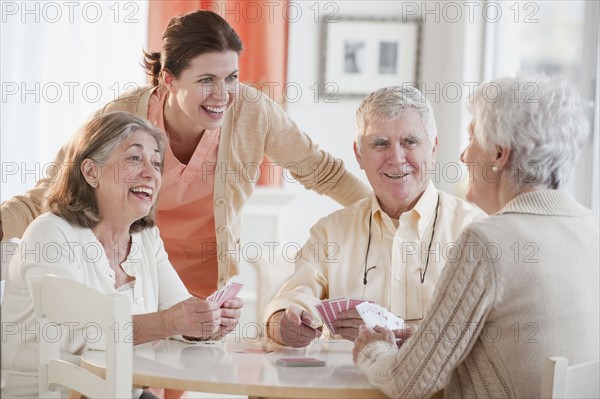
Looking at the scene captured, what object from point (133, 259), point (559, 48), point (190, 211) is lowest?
point (133, 259)

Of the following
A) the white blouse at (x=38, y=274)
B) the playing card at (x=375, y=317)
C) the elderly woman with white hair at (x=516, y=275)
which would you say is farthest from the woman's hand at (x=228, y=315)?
the elderly woman with white hair at (x=516, y=275)

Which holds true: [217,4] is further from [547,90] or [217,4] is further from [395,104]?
[547,90]

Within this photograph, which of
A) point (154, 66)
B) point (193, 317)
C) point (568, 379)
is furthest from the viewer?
point (154, 66)

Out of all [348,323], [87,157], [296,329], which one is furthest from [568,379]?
[87,157]

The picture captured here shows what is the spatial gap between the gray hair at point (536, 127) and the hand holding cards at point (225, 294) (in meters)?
0.81

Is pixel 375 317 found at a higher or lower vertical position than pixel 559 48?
lower

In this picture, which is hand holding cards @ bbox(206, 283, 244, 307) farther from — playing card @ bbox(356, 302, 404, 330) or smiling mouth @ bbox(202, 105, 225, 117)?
smiling mouth @ bbox(202, 105, 225, 117)

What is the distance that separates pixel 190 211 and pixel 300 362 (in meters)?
1.12

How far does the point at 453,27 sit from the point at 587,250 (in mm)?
3530

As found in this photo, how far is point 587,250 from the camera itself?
5.94 feet

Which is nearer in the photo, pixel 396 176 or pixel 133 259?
pixel 133 259

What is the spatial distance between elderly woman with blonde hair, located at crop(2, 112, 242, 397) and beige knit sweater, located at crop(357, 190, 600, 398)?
73 centimetres

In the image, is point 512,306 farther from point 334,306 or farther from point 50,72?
point 50,72

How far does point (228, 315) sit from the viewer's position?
7.89 ft
